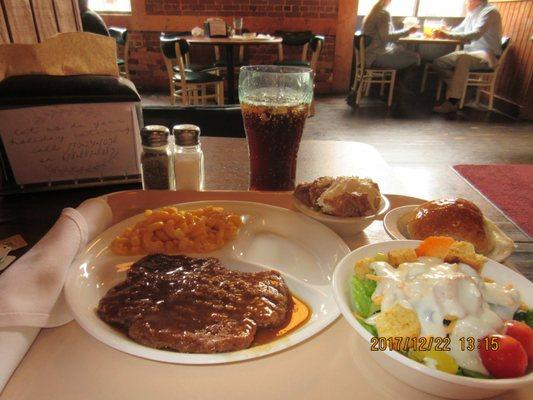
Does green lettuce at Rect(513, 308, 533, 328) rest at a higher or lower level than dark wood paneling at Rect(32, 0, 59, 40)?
lower

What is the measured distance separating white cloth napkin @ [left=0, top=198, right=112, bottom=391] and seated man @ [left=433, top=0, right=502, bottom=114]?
5.84 metres

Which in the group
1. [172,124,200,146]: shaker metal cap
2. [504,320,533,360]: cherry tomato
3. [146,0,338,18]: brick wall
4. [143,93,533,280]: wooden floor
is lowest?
[143,93,533,280]: wooden floor

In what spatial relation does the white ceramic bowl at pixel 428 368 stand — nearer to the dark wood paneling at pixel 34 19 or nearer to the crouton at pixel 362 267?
the crouton at pixel 362 267

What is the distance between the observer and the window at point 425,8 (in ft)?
22.4

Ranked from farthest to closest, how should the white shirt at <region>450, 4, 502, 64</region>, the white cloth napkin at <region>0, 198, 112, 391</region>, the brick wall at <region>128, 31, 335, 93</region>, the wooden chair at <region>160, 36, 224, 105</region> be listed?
the brick wall at <region>128, 31, 335, 93</region> → the white shirt at <region>450, 4, 502, 64</region> → the wooden chair at <region>160, 36, 224, 105</region> → the white cloth napkin at <region>0, 198, 112, 391</region>

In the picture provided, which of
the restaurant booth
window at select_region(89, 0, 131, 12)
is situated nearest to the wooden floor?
window at select_region(89, 0, 131, 12)

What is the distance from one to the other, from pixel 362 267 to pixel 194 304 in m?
0.29

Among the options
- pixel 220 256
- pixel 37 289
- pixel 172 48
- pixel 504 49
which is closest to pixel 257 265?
pixel 220 256

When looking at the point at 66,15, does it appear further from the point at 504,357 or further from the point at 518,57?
the point at 518,57

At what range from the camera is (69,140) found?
3.34 ft

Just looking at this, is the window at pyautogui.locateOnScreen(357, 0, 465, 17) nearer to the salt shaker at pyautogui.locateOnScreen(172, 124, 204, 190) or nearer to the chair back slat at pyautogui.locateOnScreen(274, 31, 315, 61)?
the chair back slat at pyautogui.locateOnScreen(274, 31, 315, 61)

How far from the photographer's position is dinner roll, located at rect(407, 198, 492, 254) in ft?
2.56

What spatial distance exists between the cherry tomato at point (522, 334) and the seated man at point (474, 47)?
578 centimetres

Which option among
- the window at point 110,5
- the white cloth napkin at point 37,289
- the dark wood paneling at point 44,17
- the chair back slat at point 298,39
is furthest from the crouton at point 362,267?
the window at point 110,5
